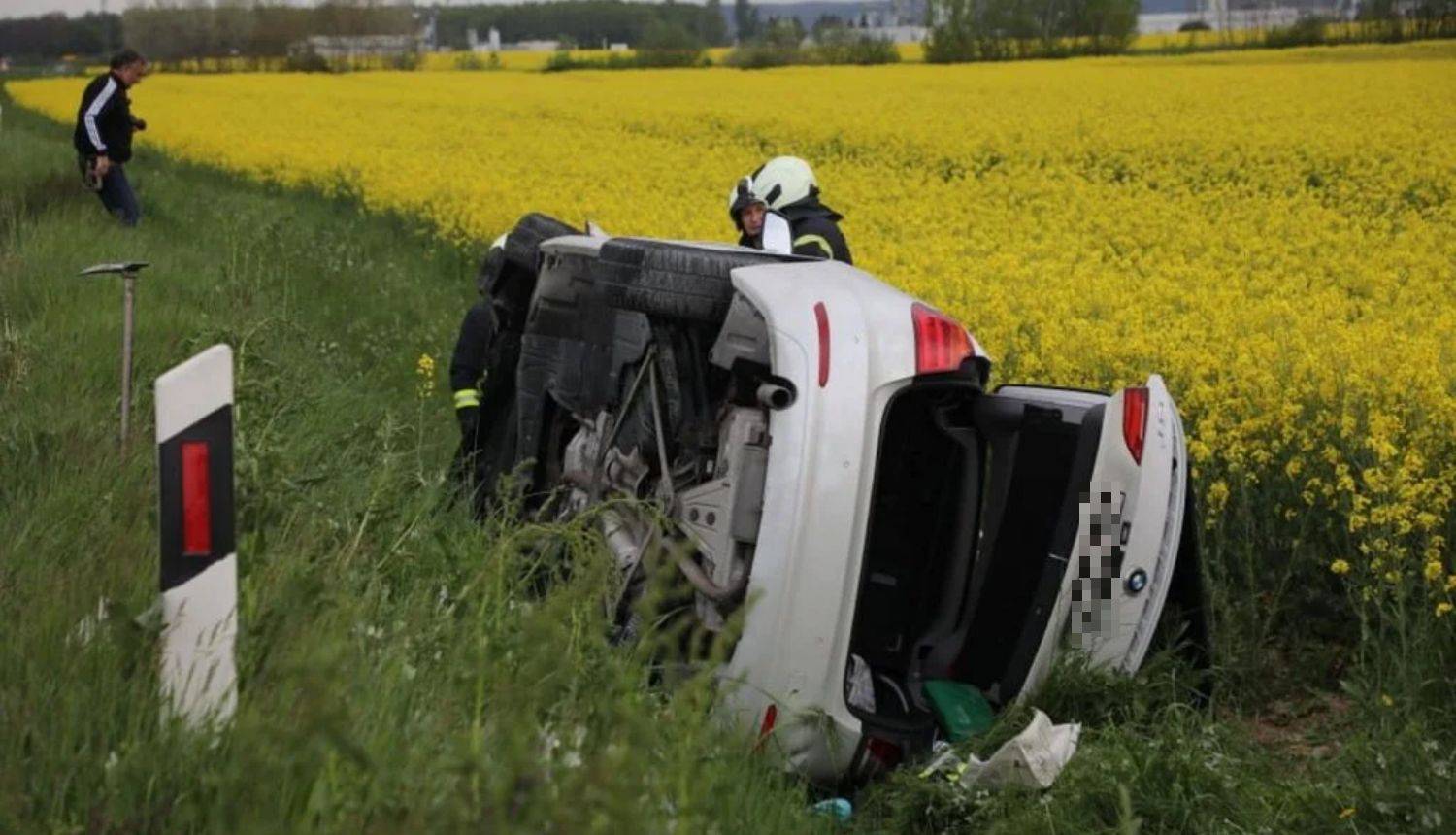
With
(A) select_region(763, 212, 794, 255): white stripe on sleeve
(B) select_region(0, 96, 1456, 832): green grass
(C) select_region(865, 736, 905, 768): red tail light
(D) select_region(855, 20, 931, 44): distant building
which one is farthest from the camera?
(D) select_region(855, 20, 931, 44): distant building

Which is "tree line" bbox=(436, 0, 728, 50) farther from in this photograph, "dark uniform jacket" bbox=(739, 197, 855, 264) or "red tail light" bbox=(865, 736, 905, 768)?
"red tail light" bbox=(865, 736, 905, 768)

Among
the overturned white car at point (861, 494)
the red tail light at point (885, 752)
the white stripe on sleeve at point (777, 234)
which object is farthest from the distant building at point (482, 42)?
the red tail light at point (885, 752)

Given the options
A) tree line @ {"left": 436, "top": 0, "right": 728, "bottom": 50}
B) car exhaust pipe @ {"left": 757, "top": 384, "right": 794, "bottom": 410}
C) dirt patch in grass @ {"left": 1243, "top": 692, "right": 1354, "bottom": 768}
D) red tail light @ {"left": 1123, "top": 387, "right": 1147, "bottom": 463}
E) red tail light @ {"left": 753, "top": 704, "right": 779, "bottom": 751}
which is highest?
tree line @ {"left": 436, "top": 0, "right": 728, "bottom": 50}

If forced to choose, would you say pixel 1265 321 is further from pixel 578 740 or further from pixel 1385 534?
pixel 578 740

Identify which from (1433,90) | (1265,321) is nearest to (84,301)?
(1265,321)

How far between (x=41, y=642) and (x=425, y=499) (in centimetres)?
236

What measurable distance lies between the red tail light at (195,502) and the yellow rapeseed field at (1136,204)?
3611mm

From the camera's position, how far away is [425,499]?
5.98 m

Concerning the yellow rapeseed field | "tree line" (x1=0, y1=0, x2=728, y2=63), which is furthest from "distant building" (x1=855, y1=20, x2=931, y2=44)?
the yellow rapeseed field

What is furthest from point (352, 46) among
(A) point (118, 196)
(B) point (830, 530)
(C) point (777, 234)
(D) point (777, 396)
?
(B) point (830, 530)

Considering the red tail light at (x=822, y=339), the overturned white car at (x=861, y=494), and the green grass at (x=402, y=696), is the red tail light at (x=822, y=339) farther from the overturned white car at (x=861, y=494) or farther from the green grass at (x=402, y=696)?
the green grass at (x=402, y=696)

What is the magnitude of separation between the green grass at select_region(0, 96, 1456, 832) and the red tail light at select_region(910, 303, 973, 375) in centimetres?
93

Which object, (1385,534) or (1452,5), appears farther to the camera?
(1452,5)

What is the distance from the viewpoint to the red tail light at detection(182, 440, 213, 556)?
12.2ft
